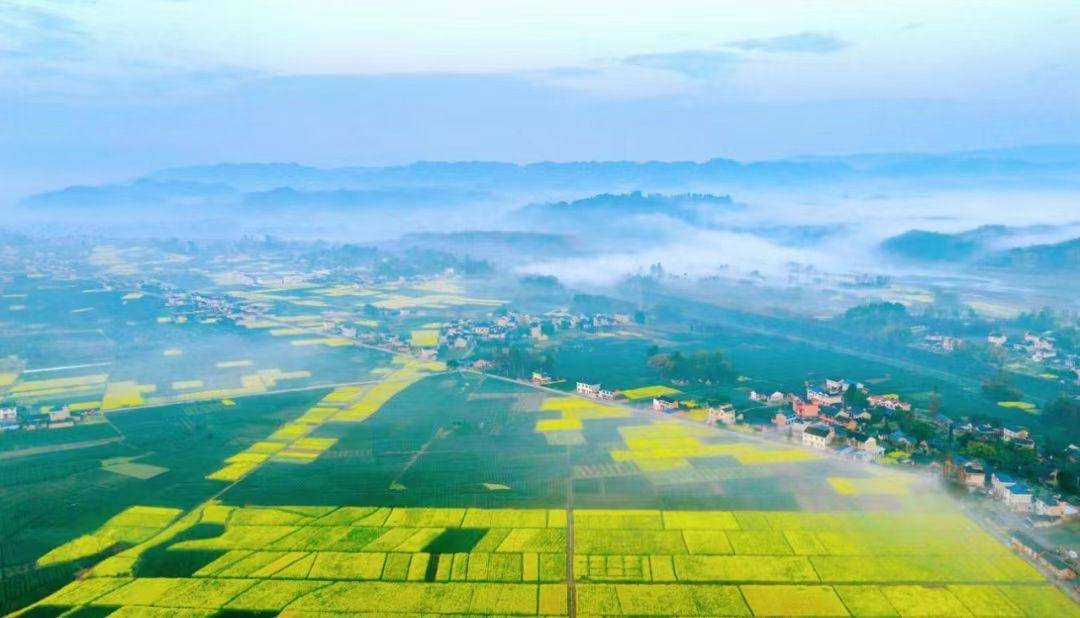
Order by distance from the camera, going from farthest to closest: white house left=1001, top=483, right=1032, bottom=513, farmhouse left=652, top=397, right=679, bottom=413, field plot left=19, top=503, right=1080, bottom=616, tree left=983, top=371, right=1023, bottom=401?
tree left=983, top=371, right=1023, bottom=401 → farmhouse left=652, top=397, right=679, bottom=413 → white house left=1001, top=483, right=1032, bottom=513 → field plot left=19, top=503, right=1080, bottom=616

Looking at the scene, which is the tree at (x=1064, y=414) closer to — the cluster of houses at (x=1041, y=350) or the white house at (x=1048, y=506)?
the cluster of houses at (x=1041, y=350)

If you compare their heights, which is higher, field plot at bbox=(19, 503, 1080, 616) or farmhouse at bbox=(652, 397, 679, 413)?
farmhouse at bbox=(652, 397, 679, 413)

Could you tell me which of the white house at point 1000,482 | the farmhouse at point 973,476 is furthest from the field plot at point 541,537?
the white house at point 1000,482

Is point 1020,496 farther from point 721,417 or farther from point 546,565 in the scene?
point 546,565

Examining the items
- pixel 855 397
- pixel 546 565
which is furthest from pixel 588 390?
pixel 546 565

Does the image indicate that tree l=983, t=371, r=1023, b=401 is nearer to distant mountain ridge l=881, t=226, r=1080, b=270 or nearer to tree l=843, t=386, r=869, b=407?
tree l=843, t=386, r=869, b=407

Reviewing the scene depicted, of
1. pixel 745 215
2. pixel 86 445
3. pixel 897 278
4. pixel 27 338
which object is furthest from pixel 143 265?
pixel 745 215

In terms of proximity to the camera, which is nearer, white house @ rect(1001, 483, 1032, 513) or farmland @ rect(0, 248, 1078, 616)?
farmland @ rect(0, 248, 1078, 616)

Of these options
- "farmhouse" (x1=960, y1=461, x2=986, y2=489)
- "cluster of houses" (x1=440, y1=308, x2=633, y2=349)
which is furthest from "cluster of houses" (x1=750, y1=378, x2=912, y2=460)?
"cluster of houses" (x1=440, y1=308, x2=633, y2=349)

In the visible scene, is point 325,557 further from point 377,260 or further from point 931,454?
point 377,260
